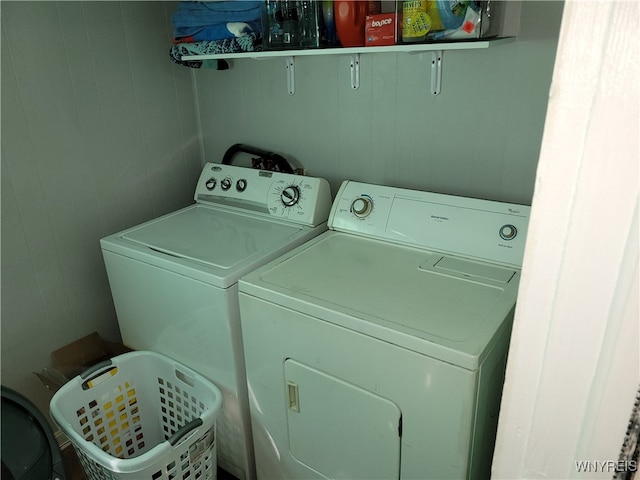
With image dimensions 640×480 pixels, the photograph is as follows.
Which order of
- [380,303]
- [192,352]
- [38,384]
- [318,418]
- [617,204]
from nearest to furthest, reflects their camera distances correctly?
[617,204]
[380,303]
[318,418]
[192,352]
[38,384]

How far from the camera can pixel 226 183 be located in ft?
6.94

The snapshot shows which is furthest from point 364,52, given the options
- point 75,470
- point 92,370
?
point 75,470

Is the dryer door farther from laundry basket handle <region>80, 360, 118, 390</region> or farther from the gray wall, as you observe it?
the gray wall

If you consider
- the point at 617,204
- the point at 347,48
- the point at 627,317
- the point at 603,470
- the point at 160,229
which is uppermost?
the point at 347,48

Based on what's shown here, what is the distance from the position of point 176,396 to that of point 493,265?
4.08ft

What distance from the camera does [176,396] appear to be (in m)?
1.78

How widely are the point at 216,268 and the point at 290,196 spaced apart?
512 mm

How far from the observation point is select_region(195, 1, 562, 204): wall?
1501 mm

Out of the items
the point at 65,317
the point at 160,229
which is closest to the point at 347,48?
the point at 160,229

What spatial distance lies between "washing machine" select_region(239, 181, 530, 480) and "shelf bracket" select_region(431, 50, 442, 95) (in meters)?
0.37

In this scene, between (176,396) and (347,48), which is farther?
(176,396)

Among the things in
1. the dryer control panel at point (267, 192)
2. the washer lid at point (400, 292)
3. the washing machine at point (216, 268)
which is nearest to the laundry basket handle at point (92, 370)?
the washing machine at point (216, 268)

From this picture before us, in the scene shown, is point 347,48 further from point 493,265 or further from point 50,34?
point 50,34

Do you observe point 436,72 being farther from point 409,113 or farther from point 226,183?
point 226,183
